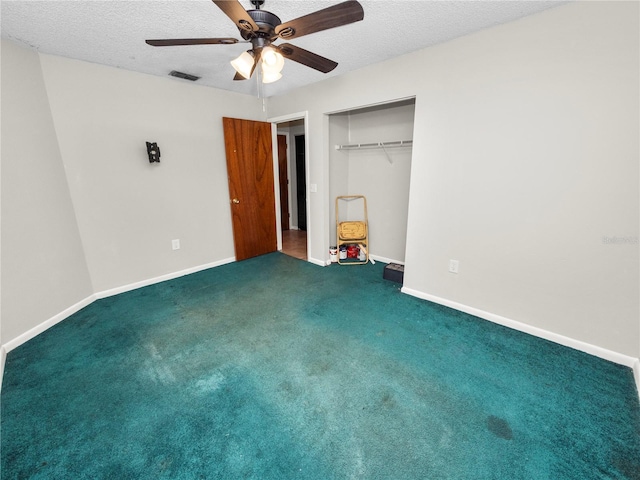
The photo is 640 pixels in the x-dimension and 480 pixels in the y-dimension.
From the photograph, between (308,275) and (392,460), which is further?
(308,275)

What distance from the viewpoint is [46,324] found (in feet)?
7.96

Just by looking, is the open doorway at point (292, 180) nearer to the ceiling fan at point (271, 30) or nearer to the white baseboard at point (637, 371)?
Answer: the ceiling fan at point (271, 30)

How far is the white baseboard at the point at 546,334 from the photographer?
1.94m

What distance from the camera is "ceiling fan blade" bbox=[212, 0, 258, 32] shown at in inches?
48.6

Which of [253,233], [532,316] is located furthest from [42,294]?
[532,316]

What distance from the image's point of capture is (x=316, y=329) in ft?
7.87

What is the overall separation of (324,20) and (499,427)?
92.1 inches

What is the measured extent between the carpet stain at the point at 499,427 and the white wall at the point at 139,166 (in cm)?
351

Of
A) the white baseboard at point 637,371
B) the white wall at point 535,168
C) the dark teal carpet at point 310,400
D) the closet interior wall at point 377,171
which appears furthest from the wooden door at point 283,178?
the white baseboard at point 637,371

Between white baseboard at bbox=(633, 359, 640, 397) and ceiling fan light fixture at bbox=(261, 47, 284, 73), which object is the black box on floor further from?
ceiling fan light fixture at bbox=(261, 47, 284, 73)

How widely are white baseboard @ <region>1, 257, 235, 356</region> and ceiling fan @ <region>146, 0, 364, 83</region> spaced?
248 cm

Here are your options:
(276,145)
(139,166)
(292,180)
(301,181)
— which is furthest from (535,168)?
(292,180)

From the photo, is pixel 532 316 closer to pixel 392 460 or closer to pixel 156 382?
pixel 392 460

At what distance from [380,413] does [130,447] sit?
4.37ft
